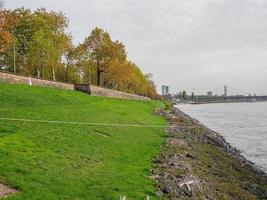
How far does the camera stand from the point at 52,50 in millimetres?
64625

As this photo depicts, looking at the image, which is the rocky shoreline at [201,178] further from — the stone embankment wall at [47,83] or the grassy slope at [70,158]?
the stone embankment wall at [47,83]

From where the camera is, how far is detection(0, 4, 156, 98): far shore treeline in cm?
6384

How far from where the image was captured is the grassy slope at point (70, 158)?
1377 centimetres

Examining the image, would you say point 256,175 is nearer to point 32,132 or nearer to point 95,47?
point 32,132

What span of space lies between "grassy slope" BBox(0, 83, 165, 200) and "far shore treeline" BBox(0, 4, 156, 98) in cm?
3316

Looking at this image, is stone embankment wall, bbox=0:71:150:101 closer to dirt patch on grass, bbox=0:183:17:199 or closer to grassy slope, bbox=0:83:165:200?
grassy slope, bbox=0:83:165:200

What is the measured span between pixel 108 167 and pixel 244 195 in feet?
16.8

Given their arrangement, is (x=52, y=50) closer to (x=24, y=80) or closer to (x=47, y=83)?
(x=47, y=83)

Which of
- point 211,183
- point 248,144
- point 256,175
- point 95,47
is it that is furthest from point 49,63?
point 211,183

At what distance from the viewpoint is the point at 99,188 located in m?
14.1

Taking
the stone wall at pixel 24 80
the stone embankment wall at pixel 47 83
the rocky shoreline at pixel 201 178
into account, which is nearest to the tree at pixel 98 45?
the stone embankment wall at pixel 47 83

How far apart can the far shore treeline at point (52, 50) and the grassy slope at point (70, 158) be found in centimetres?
3316

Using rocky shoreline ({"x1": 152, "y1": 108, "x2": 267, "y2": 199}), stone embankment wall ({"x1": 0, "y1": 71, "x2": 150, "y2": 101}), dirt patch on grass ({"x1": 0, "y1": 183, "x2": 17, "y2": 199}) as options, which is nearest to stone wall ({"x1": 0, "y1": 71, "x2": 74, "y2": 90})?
stone embankment wall ({"x1": 0, "y1": 71, "x2": 150, "y2": 101})

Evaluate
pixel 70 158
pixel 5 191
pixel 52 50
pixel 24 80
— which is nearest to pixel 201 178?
pixel 70 158
